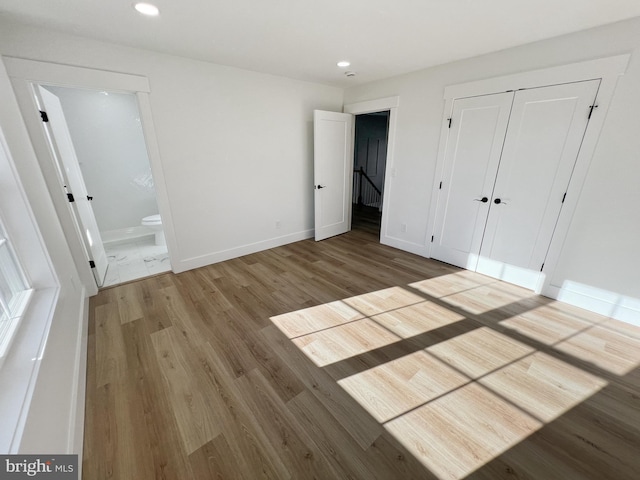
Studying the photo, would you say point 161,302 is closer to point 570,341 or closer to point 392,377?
point 392,377

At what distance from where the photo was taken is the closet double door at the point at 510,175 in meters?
2.41

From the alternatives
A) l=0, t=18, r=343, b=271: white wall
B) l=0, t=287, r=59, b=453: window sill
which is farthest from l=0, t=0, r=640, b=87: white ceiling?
l=0, t=287, r=59, b=453: window sill

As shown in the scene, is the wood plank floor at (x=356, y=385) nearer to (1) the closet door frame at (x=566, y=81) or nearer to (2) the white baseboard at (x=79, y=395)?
(2) the white baseboard at (x=79, y=395)

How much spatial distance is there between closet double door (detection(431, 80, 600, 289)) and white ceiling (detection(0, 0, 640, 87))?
1.87ft

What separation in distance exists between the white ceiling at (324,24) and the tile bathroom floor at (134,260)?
251 cm

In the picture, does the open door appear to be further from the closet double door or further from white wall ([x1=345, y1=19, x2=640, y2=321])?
the closet double door

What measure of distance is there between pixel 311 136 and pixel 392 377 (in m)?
3.63

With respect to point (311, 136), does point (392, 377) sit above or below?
below

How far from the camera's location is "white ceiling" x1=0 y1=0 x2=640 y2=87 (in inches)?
69.4

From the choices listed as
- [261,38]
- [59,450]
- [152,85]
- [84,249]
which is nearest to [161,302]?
[84,249]

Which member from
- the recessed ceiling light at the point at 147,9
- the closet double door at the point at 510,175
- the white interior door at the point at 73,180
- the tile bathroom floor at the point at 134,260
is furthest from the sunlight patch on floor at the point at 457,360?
the recessed ceiling light at the point at 147,9

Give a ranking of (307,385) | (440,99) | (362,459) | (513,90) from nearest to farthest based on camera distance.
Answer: (362,459), (307,385), (513,90), (440,99)

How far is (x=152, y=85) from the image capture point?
2.65m

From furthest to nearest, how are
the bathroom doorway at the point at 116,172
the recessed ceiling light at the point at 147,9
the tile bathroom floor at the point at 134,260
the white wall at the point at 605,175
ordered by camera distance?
the bathroom doorway at the point at 116,172 < the tile bathroom floor at the point at 134,260 < the white wall at the point at 605,175 < the recessed ceiling light at the point at 147,9
